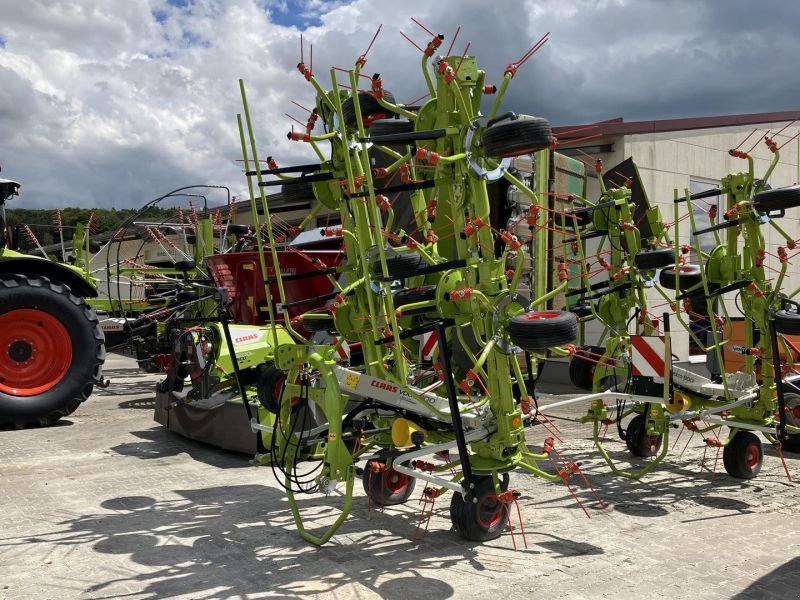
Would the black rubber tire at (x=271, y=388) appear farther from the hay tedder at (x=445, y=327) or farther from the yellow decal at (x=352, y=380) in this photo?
the yellow decal at (x=352, y=380)

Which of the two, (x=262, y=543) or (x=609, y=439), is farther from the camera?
(x=609, y=439)

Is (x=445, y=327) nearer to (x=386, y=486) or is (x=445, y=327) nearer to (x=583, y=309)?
(x=386, y=486)

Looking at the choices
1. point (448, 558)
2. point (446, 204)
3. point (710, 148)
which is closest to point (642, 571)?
point (448, 558)

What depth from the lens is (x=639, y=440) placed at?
290 inches

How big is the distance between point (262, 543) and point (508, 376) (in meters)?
1.83

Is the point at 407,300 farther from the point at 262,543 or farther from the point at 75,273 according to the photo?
the point at 75,273

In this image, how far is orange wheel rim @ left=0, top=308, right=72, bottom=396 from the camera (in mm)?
8281

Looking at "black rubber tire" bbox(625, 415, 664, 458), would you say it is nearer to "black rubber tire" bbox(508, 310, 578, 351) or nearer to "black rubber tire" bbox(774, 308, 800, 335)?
"black rubber tire" bbox(774, 308, 800, 335)

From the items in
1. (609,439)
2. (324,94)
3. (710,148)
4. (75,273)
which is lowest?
(609,439)

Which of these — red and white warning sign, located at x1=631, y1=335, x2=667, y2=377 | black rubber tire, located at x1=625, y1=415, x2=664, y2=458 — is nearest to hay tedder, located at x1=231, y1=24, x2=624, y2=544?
red and white warning sign, located at x1=631, y1=335, x2=667, y2=377

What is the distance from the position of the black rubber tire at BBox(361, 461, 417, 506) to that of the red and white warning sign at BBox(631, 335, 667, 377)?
2.18 metres

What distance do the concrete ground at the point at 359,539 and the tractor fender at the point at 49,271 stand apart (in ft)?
8.07

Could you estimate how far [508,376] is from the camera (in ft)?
15.5

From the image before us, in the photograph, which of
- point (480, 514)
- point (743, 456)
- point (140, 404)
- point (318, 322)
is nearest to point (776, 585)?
point (480, 514)
